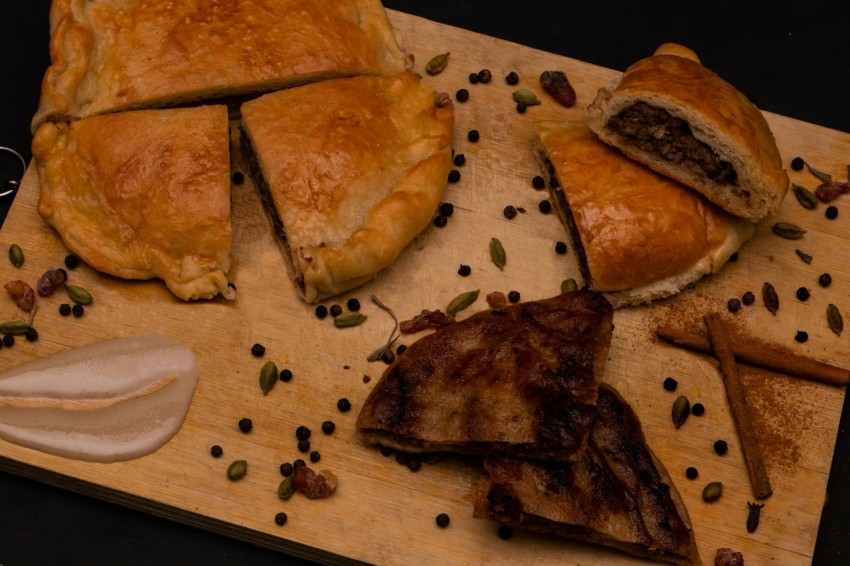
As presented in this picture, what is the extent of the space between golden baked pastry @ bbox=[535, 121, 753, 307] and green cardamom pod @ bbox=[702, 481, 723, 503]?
1.38 metres

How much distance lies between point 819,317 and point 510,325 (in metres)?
2.42

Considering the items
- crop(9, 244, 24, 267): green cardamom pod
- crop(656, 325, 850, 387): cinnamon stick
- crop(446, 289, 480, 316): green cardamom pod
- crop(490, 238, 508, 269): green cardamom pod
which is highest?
crop(490, 238, 508, 269): green cardamom pod

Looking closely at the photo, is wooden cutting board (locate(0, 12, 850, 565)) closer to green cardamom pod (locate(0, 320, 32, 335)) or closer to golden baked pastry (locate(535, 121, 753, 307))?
green cardamom pod (locate(0, 320, 32, 335))

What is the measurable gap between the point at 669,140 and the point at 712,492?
2.45 meters

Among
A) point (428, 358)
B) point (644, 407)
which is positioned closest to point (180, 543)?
point (428, 358)

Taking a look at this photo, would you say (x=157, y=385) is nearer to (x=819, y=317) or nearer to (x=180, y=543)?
(x=180, y=543)

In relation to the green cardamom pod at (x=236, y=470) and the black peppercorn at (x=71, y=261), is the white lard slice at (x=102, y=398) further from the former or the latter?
the black peppercorn at (x=71, y=261)

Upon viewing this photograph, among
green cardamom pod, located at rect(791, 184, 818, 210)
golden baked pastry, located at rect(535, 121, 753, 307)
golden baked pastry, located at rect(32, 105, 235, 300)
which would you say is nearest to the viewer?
golden baked pastry, located at rect(32, 105, 235, 300)

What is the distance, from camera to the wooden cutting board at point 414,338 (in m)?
6.64

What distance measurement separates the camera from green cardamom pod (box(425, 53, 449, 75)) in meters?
8.21

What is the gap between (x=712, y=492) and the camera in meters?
6.92

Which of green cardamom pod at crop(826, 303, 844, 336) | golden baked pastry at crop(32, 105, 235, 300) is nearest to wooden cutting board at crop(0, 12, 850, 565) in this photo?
green cardamom pod at crop(826, 303, 844, 336)

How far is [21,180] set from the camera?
766cm

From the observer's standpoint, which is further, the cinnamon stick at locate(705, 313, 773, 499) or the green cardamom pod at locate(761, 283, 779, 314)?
the green cardamom pod at locate(761, 283, 779, 314)
